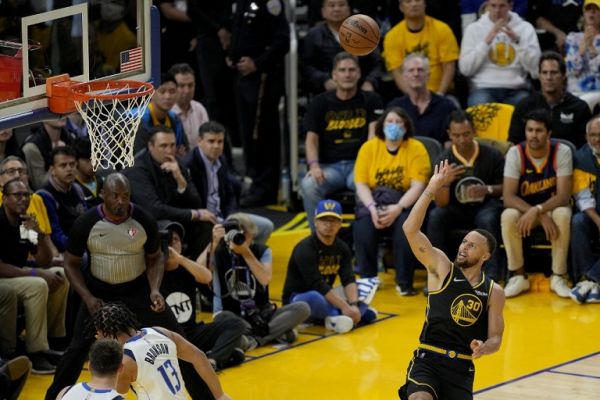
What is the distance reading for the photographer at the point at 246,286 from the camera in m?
11.2

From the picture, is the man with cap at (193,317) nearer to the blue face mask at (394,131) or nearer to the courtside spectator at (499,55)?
the blue face mask at (394,131)

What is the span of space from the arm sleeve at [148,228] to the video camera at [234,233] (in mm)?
1112

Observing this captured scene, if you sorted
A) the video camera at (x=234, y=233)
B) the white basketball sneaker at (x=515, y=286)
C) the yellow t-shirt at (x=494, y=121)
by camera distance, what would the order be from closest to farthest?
the video camera at (x=234, y=233) < the white basketball sneaker at (x=515, y=286) < the yellow t-shirt at (x=494, y=121)

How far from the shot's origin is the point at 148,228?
33.2ft

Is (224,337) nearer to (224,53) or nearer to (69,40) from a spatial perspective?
(69,40)

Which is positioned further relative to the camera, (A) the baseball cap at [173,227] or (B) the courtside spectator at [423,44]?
(B) the courtside spectator at [423,44]

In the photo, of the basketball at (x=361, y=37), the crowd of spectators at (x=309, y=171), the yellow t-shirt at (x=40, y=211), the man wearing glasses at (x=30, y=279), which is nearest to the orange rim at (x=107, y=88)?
the crowd of spectators at (x=309, y=171)

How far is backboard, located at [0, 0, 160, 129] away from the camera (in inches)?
341

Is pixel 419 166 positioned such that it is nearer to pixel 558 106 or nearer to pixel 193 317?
pixel 558 106

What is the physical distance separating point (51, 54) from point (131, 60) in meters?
0.75

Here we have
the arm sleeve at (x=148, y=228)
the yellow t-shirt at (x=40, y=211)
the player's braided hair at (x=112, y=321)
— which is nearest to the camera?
the player's braided hair at (x=112, y=321)

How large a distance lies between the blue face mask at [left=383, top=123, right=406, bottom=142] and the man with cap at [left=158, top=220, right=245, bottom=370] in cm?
314

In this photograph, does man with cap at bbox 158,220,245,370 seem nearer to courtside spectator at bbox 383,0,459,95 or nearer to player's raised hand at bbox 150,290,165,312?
player's raised hand at bbox 150,290,165,312

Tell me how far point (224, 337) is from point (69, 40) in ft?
9.56
